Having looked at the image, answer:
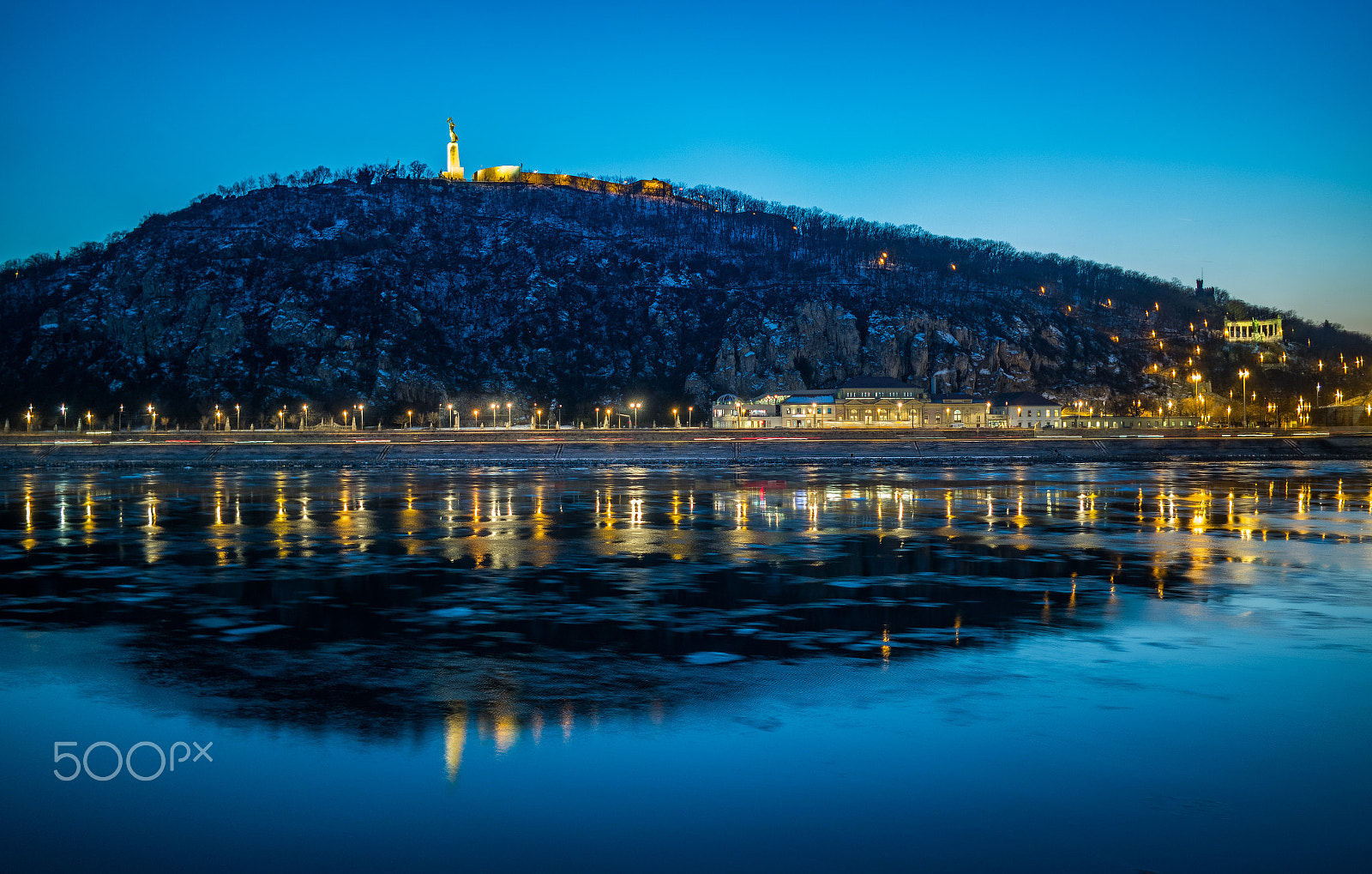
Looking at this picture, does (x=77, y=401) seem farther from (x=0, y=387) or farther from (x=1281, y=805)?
(x=1281, y=805)

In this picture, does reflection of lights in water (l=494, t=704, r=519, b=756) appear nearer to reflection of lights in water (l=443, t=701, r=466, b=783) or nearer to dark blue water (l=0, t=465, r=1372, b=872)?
dark blue water (l=0, t=465, r=1372, b=872)

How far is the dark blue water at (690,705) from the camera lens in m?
7.92

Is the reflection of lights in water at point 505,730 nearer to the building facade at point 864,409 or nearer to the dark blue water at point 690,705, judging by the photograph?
the dark blue water at point 690,705

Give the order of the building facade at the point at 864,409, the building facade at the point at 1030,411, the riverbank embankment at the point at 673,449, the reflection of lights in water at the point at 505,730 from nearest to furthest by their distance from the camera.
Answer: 1. the reflection of lights in water at the point at 505,730
2. the riverbank embankment at the point at 673,449
3. the building facade at the point at 864,409
4. the building facade at the point at 1030,411

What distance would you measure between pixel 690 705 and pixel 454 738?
2611 millimetres

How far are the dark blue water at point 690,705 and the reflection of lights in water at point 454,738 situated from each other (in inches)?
2.0

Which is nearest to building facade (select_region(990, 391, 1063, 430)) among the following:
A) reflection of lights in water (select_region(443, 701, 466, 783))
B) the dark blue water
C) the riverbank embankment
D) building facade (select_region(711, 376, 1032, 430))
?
building facade (select_region(711, 376, 1032, 430))

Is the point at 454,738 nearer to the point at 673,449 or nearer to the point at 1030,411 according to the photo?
the point at 673,449

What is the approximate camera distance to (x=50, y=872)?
737cm

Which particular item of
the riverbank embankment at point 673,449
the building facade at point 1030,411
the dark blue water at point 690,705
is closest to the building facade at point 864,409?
the building facade at point 1030,411

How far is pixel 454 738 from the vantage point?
33.4ft

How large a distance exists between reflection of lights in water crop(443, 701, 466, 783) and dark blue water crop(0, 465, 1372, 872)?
0.05 m

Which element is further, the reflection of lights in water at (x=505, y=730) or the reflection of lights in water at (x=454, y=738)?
the reflection of lights in water at (x=505, y=730)

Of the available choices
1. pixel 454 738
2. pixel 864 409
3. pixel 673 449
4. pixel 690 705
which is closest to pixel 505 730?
pixel 454 738
